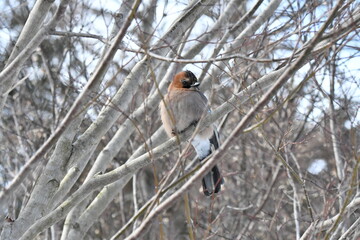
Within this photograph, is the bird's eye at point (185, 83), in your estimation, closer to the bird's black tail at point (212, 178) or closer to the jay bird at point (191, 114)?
the jay bird at point (191, 114)

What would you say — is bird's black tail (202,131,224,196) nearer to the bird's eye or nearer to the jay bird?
the jay bird

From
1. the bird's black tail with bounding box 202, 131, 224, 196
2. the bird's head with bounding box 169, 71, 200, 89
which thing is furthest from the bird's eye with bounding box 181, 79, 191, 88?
the bird's black tail with bounding box 202, 131, 224, 196

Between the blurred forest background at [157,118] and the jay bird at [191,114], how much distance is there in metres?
0.16

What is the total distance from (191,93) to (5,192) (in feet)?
11.1

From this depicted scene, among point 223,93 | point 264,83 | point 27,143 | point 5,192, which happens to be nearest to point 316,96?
point 223,93

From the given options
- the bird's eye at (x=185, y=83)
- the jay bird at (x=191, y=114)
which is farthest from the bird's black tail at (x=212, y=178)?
the bird's eye at (x=185, y=83)

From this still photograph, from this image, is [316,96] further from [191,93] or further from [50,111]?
[50,111]

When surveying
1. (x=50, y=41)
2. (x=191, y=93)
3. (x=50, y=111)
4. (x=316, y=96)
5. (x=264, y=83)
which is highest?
(x=50, y=41)

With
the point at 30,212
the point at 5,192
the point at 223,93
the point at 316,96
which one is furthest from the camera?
the point at 223,93

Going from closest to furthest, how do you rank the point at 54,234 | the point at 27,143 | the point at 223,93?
the point at 54,234 → the point at 27,143 → the point at 223,93

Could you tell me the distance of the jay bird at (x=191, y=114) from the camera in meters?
5.55

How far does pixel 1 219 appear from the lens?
3.44 metres

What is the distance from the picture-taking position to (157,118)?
877cm

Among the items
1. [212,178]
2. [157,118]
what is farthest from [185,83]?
[157,118]
